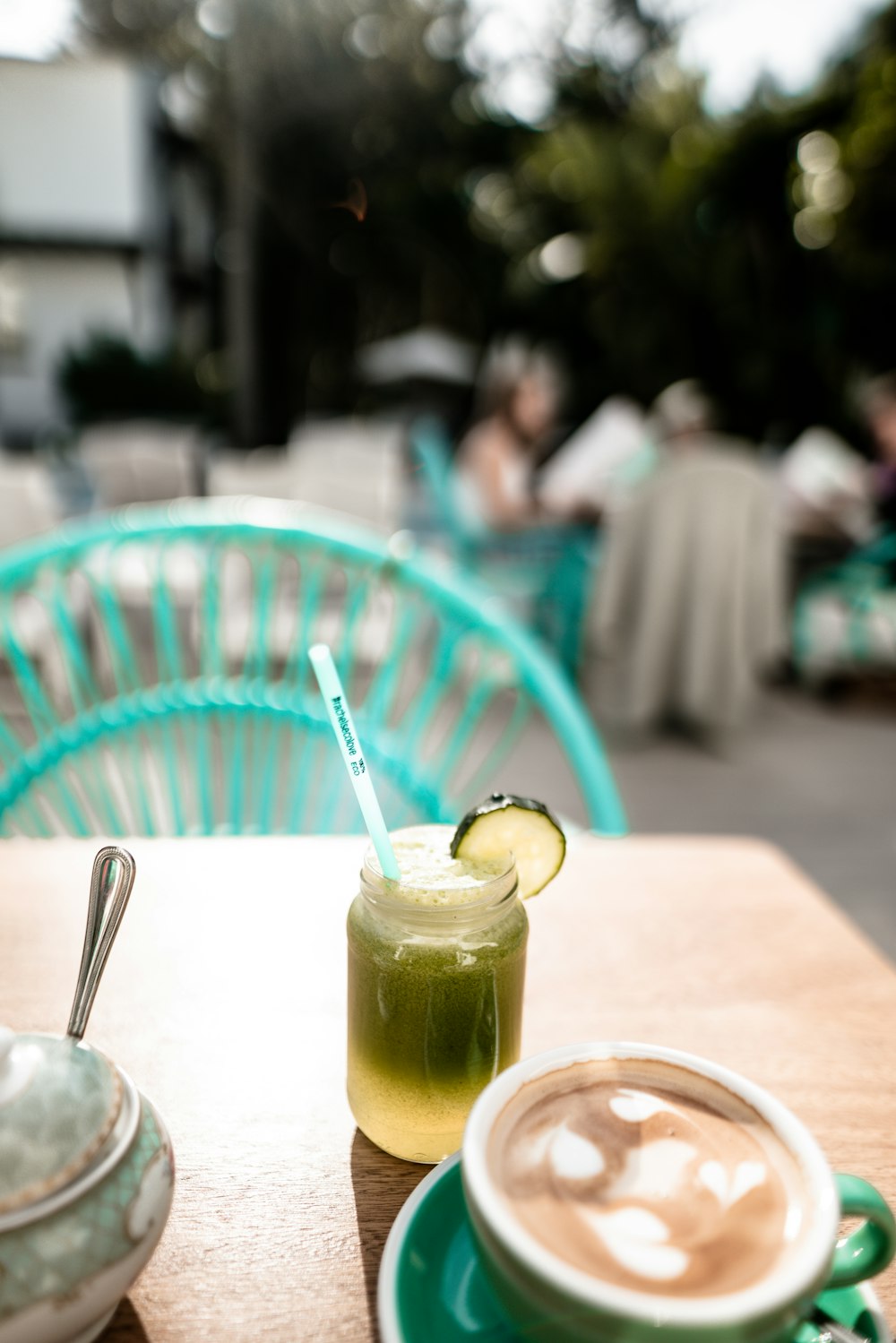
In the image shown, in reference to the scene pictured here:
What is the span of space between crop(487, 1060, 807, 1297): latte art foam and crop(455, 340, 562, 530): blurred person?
3981 mm

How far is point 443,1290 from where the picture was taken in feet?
1.26

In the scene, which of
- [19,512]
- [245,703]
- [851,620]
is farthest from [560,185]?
[245,703]

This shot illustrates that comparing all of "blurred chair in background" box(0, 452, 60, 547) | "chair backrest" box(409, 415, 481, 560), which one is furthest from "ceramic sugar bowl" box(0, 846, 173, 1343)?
"chair backrest" box(409, 415, 481, 560)

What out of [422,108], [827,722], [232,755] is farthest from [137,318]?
[232,755]

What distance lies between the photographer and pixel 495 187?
1103cm

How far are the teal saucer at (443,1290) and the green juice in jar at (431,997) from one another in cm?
5

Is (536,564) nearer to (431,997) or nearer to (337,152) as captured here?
(431,997)

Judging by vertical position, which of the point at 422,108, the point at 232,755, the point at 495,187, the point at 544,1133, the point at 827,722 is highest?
the point at 422,108

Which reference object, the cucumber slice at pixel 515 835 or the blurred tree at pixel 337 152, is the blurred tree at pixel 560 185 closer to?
the blurred tree at pixel 337 152

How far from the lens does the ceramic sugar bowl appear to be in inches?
12.6

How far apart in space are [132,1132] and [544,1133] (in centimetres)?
16

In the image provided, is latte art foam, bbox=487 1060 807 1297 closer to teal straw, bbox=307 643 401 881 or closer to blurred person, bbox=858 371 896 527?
teal straw, bbox=307 643 401 881

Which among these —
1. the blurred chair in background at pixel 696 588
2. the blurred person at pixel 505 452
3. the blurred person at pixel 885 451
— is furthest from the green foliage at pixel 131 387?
the blurred chair in background at pixel 696 588

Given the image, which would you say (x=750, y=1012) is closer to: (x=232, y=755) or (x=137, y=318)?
(x=232, y=755)
